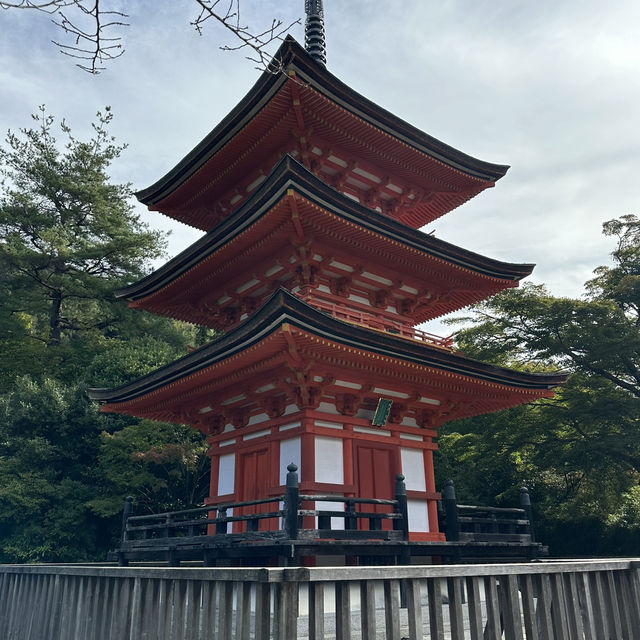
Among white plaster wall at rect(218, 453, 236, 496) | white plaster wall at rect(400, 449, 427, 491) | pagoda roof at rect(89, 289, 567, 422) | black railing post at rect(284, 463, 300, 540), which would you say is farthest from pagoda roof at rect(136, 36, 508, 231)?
black railing post at rect(284, 463, 300, 540)

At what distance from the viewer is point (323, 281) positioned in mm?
14328

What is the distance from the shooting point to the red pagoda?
1208 centimetres

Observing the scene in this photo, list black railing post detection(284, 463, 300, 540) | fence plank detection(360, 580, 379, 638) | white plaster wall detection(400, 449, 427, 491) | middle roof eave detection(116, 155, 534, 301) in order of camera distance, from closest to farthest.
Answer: fence plank detection(360, 580, 379, 638) < black railing post detection(284, 463, 300, 540) < middle roof eave detection(116, 155, 534, 301) < white plaster wall detection(400, 449, 427, 491)

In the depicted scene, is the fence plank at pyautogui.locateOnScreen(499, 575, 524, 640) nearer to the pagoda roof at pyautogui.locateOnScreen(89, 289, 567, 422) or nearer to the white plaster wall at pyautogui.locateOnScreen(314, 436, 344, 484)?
the pagoda roof at pyautogui.locateOnScreen(89, 289, 567, 422)

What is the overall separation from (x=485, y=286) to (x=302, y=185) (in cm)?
718

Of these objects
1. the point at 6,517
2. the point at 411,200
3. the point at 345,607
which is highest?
the point at 411,200

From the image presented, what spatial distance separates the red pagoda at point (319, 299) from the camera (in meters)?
12.1

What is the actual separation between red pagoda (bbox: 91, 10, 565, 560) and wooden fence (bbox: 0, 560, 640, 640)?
17.3 feet

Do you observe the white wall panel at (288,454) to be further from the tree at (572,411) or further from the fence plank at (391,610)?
the tree at (572,411)

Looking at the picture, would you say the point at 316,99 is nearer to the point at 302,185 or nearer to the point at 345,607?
the point at 302,185

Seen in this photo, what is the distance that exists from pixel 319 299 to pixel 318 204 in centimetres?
224

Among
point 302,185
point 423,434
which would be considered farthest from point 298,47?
point 423,434

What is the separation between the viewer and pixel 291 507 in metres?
9.60

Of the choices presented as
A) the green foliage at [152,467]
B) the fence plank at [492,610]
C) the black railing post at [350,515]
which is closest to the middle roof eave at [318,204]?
the black railing post at [350,515]
